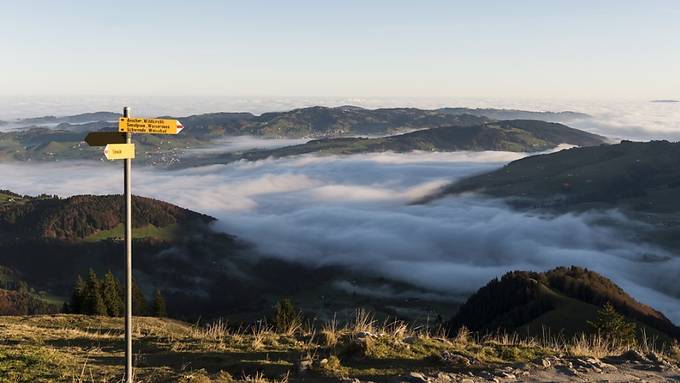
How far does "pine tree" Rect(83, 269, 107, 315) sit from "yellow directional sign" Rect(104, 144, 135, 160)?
211 feet

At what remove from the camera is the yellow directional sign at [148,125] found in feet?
42.5

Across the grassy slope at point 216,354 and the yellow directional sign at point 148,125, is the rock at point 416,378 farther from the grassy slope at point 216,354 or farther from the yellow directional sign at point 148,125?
the yellow directional sign at point 148,125

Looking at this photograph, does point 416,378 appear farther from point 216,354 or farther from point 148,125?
point 148,125

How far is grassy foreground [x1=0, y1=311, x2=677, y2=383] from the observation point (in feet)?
47.7

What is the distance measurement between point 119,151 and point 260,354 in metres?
8.23

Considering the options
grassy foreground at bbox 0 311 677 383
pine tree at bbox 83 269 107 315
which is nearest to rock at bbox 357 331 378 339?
grassy foreground at bbox 0 311 677 383

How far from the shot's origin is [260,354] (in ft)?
57.1

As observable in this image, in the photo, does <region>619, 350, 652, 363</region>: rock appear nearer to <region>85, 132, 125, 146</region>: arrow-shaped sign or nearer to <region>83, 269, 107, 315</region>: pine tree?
<region>85, 132, 125, 146</region>: arrow-shaped sign

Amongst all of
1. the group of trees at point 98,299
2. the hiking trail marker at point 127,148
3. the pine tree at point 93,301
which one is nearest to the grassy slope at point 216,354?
the hiking trail marker at point 127,148

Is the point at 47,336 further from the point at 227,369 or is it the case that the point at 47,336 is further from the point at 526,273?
the point at 526,273

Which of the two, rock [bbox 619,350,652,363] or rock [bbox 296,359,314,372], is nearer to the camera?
rock [bbox 296,359,314,372]

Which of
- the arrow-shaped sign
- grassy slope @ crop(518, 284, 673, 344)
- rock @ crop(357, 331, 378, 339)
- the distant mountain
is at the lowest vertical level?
the distant mountain

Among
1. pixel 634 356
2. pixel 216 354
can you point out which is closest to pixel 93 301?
pixel 216 354

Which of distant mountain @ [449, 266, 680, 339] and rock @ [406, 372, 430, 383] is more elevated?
rock @ [406, 372, 430, 383]
